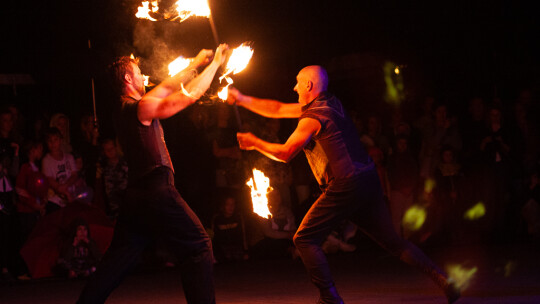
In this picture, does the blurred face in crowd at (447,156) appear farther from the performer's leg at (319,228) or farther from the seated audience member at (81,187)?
the performer's leg at (319,228)

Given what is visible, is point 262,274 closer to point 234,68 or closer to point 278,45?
point 234,68

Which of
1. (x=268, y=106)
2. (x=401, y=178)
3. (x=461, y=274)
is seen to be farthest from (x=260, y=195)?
(x=401, y=178)

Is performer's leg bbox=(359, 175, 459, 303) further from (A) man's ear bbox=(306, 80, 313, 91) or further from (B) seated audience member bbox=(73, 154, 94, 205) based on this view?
(B) seated audience member bbox=(73, 154, 94, 205)

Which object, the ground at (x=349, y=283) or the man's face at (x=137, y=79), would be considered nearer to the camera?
the man's face at (x=137, y=79)

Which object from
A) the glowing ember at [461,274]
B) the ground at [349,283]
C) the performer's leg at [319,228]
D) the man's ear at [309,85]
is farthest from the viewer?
the glowing ember at [461,274]

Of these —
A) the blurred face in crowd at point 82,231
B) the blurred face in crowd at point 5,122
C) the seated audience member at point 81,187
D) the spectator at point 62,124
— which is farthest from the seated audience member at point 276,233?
the blurred face in crowd at point 5,122

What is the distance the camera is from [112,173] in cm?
1177

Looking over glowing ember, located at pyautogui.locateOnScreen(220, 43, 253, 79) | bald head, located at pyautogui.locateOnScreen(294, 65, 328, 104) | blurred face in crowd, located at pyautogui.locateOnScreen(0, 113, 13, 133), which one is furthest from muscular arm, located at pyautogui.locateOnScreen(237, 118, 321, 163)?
blurred face in crowd, located at pyautogui.locateOnScreen(0, 113, 13, 133)

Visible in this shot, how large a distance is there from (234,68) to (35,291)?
Result: 4.44m

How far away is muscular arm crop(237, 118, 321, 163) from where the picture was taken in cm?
671

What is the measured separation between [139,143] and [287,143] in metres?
1.44

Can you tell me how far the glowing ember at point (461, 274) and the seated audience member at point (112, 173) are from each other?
15.7ft

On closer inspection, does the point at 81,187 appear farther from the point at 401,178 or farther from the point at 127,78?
the point at 127,78

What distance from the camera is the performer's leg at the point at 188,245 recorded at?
5.72 m
